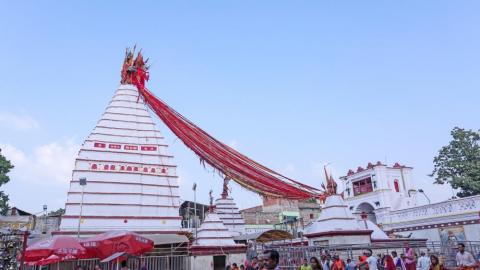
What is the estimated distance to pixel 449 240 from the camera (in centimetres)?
2158

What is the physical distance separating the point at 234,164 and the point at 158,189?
6.44 metres

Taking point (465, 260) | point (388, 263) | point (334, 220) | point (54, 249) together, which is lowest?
point (388, 263)

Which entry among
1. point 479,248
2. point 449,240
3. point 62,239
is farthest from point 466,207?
point 62,239

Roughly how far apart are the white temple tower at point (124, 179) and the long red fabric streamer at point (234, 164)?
2.50 metres

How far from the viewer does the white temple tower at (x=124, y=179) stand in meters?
20.2

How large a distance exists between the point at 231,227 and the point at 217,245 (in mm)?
8107

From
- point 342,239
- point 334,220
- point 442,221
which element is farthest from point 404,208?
point 342,239

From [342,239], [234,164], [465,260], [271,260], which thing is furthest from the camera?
[234,164]

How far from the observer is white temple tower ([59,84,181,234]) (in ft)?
66.3

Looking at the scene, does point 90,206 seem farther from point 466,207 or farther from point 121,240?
point 466,207

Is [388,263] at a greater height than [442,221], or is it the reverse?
[442,221]

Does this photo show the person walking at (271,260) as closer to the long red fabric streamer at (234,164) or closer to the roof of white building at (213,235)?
the long red fabric streamer at (234,164)

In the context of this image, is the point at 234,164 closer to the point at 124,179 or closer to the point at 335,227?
the point at 335,227

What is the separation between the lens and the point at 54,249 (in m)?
12.1
